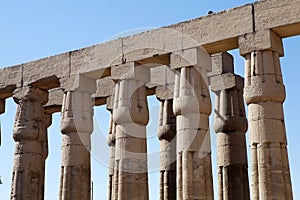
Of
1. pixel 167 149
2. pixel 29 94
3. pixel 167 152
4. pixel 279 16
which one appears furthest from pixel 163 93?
pixel 279 16

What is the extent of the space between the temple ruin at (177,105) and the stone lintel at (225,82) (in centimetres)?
4

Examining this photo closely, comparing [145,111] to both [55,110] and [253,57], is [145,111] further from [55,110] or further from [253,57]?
[55,110]

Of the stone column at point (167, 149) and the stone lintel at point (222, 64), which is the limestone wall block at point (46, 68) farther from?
the stone lintel at point (222, 64)

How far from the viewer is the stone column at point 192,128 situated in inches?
766

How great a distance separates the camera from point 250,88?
19.0 metres

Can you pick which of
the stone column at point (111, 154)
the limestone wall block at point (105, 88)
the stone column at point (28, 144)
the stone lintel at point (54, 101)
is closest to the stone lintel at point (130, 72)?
the stone column at point (28, 144)

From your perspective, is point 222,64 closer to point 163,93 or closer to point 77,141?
point 163,93

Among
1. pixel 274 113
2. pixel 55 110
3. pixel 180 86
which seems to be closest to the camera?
pixel 274 113

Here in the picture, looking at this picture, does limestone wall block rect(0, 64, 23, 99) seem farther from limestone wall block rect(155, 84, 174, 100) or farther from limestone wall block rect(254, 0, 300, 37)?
limestone wall block rect(254, 0, 300, 37)

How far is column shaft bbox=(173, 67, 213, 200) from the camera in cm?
1945

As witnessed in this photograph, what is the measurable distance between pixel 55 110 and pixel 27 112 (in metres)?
4.46

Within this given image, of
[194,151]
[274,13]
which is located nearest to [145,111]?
[194,151]

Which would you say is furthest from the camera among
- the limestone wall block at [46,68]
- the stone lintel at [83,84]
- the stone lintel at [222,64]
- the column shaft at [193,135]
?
the stone lintel at [222,64]

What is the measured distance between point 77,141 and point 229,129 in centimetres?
631
